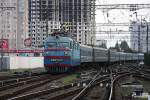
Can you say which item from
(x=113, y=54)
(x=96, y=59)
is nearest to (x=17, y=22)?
(x=113, y=54)

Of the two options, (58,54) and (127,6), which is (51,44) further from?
(127,6)

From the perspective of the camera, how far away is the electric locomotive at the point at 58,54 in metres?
30.2

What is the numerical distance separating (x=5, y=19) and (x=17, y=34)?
52.9ft

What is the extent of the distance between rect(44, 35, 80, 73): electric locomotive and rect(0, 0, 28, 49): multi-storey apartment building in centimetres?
8284

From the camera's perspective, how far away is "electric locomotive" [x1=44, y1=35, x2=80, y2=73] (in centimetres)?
3020

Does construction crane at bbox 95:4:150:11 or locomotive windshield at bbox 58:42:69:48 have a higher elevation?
construction crane at bbox 95:4:150:11

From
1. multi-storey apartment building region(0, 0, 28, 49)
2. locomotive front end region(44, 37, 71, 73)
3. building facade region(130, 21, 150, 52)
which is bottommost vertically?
locomotive front end region(44, 37, 71, 73)

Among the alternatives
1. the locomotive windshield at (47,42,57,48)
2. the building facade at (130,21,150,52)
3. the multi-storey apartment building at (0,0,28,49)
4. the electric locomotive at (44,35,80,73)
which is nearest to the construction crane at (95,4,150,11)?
the electric locomotive at (44,35,80,73)

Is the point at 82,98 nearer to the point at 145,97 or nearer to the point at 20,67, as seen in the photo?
the point at 145,97

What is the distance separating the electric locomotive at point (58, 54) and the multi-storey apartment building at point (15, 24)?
272 ft

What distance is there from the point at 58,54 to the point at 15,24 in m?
105

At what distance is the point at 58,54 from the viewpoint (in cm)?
3033

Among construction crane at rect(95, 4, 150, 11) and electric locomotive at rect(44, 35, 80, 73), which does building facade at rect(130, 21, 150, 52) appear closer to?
construction crane at rect(95, 4, 150, 11)

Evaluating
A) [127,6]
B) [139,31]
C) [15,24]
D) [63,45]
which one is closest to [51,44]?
[63,45]
